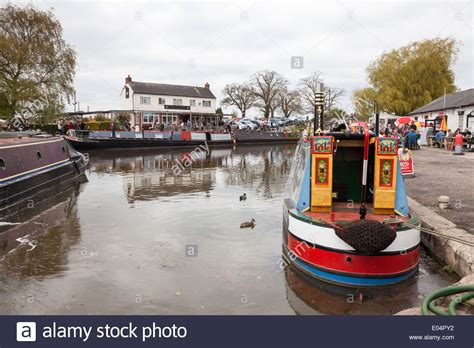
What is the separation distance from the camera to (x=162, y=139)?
33.5 m

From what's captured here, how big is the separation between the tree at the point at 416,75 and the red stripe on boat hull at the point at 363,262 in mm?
35729

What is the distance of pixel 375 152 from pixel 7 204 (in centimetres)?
871

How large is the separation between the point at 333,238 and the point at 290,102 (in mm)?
67585

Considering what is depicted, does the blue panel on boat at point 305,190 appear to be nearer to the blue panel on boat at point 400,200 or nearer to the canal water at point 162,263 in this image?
the canal water at point 162,263

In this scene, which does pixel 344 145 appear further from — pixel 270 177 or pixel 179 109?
pixel 179 109

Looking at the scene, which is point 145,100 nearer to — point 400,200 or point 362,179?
point 362,179

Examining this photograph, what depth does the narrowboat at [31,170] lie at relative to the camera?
423 inches

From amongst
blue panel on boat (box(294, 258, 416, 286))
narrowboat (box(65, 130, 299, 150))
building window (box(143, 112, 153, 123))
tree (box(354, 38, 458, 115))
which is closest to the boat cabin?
blue panel on boat (box(294, 258, 416, 286))

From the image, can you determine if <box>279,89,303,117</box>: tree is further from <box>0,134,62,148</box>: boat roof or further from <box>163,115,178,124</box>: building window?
<box>0,134,62,148</box>: boat roof

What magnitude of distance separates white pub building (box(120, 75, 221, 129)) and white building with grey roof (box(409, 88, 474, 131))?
1225 inches

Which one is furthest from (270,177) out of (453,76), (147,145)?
(453,76)

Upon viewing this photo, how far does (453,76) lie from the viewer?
135 feet

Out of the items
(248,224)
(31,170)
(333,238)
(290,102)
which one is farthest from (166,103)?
(333,238)

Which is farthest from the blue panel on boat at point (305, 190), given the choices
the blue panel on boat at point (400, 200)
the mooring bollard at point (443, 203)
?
the mooring bollard at point (443, 203)
